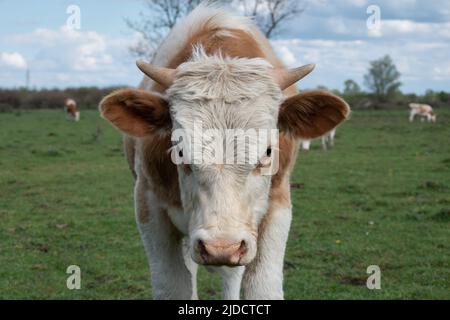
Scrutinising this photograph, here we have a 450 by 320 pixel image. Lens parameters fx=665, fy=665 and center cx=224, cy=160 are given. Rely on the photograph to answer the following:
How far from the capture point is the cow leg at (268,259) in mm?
4508

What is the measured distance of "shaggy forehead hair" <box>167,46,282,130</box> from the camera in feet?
12.3

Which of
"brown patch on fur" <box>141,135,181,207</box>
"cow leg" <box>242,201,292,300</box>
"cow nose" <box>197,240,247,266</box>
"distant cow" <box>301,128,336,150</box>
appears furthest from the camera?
"distant cow" <box>301,128,336,150</box>

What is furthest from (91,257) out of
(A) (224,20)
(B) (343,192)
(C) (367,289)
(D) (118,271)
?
(B) (343,192)

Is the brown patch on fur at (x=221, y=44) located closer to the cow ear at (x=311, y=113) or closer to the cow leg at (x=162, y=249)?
the cow ear at (x=311, y=113)

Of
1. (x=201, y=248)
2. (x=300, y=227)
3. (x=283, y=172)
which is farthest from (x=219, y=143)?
(x=300, y=227)

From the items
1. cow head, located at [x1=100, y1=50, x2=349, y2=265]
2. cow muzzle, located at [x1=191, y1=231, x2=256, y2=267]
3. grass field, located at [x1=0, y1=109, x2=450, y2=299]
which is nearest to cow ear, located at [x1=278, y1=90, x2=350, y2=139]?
cow head, located at [x1=100, y1=50, x2=349, y2=265]

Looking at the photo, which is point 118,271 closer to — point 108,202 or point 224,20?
point 224,20

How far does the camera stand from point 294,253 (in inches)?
329

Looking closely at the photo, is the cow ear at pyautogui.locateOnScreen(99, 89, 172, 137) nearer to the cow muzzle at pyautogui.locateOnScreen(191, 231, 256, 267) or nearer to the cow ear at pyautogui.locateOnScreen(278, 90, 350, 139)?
the cow ear at pyautogui.locateOnScreen(278, 90, 350, 139)

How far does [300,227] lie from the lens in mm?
9883

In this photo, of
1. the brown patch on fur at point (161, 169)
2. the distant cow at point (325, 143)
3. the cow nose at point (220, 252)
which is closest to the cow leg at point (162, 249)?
the brown patch on fur at point (161, 169)

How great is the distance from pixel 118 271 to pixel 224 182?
14.6 ft

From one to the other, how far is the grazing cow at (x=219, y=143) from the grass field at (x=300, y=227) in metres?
2.23

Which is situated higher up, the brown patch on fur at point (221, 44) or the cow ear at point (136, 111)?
the brown patch on fur at point (221, 44)
